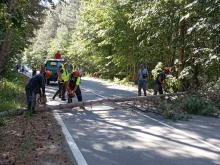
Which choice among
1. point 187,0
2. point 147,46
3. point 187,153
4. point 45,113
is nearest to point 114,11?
point 147,46

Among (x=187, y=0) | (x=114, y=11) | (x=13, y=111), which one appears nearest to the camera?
(x=13, y=111)

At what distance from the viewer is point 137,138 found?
7371mm

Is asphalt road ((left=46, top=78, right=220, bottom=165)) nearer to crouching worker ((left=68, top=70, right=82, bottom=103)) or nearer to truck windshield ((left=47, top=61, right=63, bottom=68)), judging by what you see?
crouching worker ((left=68, top=70, right=82, bottom=103))

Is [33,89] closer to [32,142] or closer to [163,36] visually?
[32,142]

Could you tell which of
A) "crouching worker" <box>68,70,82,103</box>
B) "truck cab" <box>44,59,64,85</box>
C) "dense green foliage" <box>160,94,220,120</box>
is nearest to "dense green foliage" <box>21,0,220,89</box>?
"dense green foliage" <box>160,94,220,120</box>

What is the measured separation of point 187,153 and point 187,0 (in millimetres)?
10418

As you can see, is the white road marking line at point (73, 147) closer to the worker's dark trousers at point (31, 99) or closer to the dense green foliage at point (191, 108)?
the worker's dark trousers at point (31, 99)

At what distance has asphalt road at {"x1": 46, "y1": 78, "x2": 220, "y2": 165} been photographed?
5.81m

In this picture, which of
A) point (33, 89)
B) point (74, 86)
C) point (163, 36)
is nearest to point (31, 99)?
point (33, 89)

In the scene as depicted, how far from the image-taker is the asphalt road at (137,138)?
581 centimetres

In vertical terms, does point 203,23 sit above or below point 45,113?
above

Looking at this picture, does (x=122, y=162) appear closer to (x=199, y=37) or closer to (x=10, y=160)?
(x=10, y=160)

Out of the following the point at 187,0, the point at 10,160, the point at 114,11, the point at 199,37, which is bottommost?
the point at 10,160

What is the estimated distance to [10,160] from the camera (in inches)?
214
